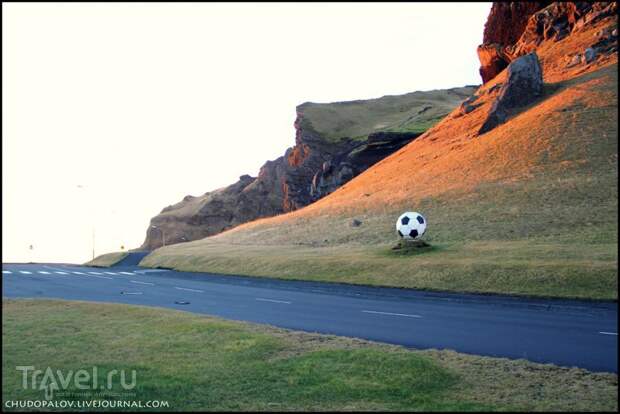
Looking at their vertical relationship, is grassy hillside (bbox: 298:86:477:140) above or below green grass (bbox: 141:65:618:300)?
above

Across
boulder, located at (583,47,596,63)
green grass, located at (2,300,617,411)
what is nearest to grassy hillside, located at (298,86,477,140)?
boulder, located at (583,47,596,63)

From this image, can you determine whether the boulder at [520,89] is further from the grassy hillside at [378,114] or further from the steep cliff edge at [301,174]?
the grassy hillside at [378,114]

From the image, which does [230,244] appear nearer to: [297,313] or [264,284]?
[264,284]

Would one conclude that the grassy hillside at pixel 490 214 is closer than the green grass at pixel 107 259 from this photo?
Yes

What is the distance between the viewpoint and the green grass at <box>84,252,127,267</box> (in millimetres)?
53150

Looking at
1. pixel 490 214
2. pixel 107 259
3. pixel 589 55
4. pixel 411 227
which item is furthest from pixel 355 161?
pixel 411 227

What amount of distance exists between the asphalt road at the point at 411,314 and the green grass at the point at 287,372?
1574mm

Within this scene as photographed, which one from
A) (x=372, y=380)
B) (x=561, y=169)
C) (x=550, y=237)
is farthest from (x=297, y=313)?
(x=561, y=169)

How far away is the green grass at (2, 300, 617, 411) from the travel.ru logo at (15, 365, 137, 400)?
118 mm

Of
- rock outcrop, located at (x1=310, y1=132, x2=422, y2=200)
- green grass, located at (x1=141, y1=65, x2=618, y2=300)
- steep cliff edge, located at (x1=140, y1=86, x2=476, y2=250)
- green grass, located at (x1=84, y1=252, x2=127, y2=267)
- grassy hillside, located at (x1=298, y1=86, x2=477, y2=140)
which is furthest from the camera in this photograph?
grassy hillside, located at (x1=298, y1=86, x2=477, y2=140)

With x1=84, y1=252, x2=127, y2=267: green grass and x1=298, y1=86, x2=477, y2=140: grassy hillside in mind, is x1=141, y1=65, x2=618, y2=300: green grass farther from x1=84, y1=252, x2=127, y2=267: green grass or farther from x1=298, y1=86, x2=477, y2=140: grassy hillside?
x1=298, y1=86, x2=477, y2=140: grassy hillside

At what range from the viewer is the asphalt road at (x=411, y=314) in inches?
462

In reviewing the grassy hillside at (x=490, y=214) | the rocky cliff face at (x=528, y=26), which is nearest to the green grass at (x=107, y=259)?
the grassy hillside at (x=490, y=214)

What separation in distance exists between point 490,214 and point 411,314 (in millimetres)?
20987
